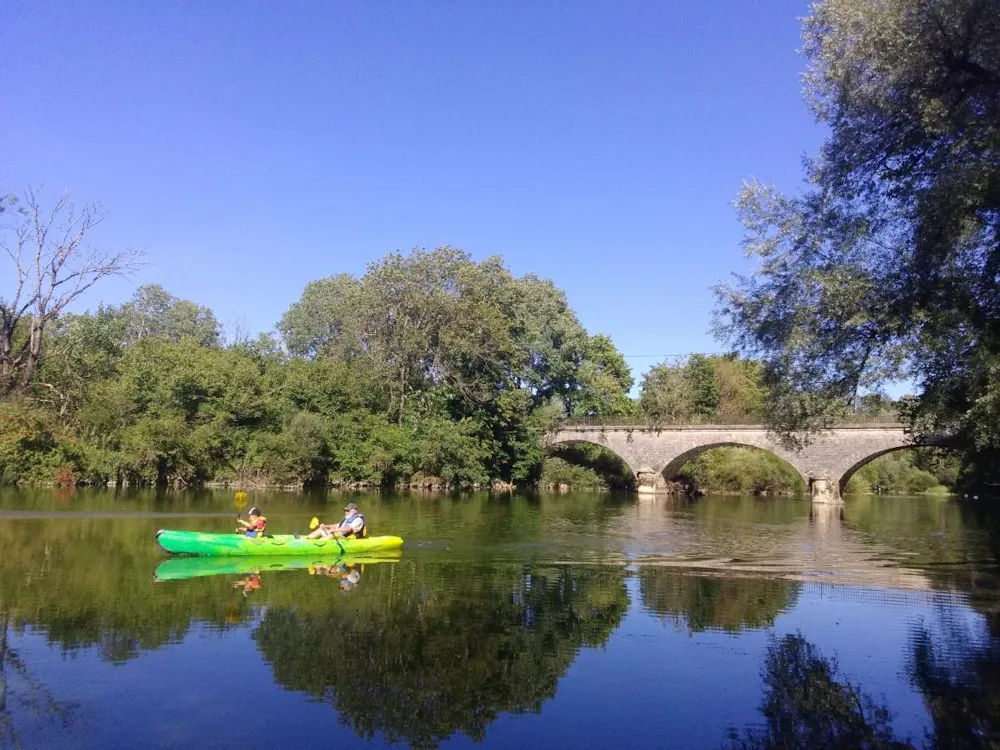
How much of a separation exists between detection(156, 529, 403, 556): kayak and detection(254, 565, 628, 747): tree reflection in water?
2.52m

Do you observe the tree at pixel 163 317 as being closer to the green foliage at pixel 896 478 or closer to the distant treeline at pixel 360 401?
the distant treeline at pixel 360 401

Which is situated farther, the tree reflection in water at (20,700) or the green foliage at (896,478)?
the green foliage at (896,478)

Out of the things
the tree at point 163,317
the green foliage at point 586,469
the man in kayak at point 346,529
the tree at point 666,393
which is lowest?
the man in kayak at point 346,529

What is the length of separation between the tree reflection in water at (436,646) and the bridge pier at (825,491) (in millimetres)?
32440

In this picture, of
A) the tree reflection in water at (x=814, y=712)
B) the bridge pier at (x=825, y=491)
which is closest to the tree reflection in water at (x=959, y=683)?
the tree reflection in water at (x=814, y=712)

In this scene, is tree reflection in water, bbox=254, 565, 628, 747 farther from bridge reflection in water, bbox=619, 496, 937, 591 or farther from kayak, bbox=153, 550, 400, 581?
bridge reflection in water, bbox=619, 496, 937, 591

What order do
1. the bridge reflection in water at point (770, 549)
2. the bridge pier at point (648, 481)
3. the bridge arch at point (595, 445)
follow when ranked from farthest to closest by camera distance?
the bridge arch at point (595, 445) < the bridge pier at point (648, 481) < the bridge reflection in water at point (770, 549)

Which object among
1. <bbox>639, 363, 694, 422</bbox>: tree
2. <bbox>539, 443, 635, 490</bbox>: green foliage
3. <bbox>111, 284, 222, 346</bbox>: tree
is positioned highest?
<bbox>111, 284, 222, 346</bbox>: tree

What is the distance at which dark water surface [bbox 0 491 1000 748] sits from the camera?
22.4 ft

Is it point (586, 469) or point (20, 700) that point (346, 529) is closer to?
point (20, 700)

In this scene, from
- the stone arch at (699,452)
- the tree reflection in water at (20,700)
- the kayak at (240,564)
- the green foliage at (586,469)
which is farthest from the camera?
the green foliage at (586,469)

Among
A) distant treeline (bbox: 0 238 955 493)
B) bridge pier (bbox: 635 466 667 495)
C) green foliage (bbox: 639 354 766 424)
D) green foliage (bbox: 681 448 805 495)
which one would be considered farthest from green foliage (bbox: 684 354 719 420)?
bridge pier (bbox: 635 466 667 495)

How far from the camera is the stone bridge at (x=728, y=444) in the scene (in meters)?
41.0

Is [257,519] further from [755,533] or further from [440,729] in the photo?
[755,533]
